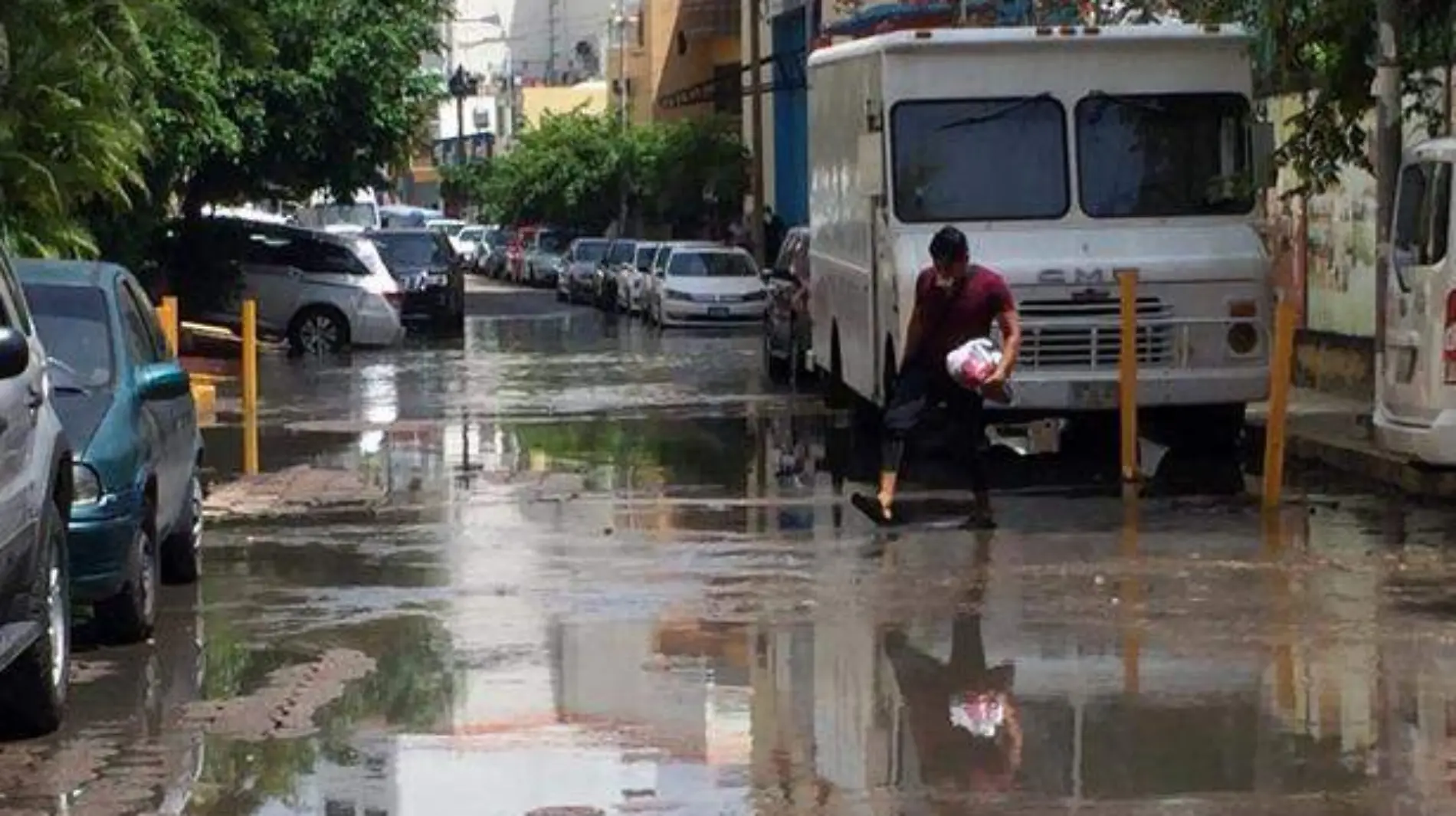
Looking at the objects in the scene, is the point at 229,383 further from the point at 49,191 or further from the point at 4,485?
the point at 4,485

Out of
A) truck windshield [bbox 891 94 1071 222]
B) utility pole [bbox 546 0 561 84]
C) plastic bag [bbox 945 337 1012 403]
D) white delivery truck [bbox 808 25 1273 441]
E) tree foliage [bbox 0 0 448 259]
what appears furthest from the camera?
utility pole [bbox 546 0 561 84]

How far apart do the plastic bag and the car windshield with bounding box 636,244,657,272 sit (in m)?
36.6

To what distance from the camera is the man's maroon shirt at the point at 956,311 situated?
15312 mm

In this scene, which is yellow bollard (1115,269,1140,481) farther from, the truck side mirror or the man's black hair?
the man's black hair

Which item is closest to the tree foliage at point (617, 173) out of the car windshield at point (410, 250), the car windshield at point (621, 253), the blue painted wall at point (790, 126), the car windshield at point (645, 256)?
the blue painted wall at point (790, 126)

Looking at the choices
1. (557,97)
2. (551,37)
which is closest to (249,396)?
(557,97)

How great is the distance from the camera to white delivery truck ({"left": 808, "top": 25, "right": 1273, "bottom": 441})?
18.3 m

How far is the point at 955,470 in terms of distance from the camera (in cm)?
1886

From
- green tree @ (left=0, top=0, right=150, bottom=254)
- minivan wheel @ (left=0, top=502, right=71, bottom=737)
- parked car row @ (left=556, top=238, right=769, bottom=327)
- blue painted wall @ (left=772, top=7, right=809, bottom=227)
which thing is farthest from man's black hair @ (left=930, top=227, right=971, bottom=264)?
blue painted wall @ (left=772, top=7, right=809, bottom=227)

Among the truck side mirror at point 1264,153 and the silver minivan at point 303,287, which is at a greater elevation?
the truck side mirror at point 1264,153

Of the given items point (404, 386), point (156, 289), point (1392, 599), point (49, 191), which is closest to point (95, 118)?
point (49, 191)

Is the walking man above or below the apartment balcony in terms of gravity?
below

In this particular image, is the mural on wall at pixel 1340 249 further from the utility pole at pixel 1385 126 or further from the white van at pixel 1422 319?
the white van at pixel 1422 319

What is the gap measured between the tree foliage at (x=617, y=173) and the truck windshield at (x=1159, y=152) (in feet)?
158
